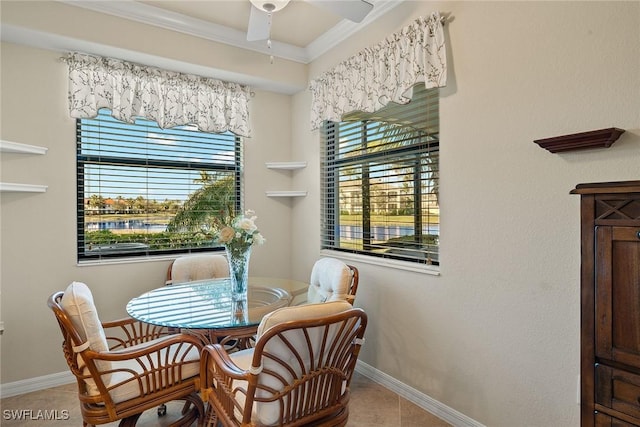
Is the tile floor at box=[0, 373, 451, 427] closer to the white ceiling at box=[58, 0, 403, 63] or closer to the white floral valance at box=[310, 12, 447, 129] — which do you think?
the white floral valance at box=[310, 12, 447, 129]

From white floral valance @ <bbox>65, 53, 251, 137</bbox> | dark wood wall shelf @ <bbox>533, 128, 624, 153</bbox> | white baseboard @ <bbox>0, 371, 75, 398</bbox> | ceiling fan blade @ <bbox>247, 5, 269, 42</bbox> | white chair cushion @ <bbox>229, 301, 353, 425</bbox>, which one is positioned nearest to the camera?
white chair cushion @ <bbox>229, 301, 353, 425</bbox>

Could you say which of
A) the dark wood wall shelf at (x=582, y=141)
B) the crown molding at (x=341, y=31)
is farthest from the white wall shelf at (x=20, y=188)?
the dark wood wall shelf at (x=582, y=141)

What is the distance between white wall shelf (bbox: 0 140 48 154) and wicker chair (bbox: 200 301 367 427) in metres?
2.04

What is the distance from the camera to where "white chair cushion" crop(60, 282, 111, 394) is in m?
1.59

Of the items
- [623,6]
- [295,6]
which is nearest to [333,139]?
[295,6]

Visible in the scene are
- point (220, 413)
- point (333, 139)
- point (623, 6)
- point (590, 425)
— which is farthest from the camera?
point (333, 139)

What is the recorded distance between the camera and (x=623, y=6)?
4.98ft

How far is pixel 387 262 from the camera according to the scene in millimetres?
2707

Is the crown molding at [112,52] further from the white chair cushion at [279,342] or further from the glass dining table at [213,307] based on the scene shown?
the white chair cushion at [279,342]

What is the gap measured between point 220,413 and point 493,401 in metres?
1.48

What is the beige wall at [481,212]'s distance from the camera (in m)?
1.66

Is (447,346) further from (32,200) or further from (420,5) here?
(32,200)

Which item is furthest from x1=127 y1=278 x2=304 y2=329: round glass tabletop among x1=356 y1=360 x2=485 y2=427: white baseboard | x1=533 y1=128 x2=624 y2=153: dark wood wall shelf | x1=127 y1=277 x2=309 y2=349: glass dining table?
x1=533 y1=128 x2=624 y2=153: dark wood wall shelf

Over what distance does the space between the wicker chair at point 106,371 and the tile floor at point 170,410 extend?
0.67 m
